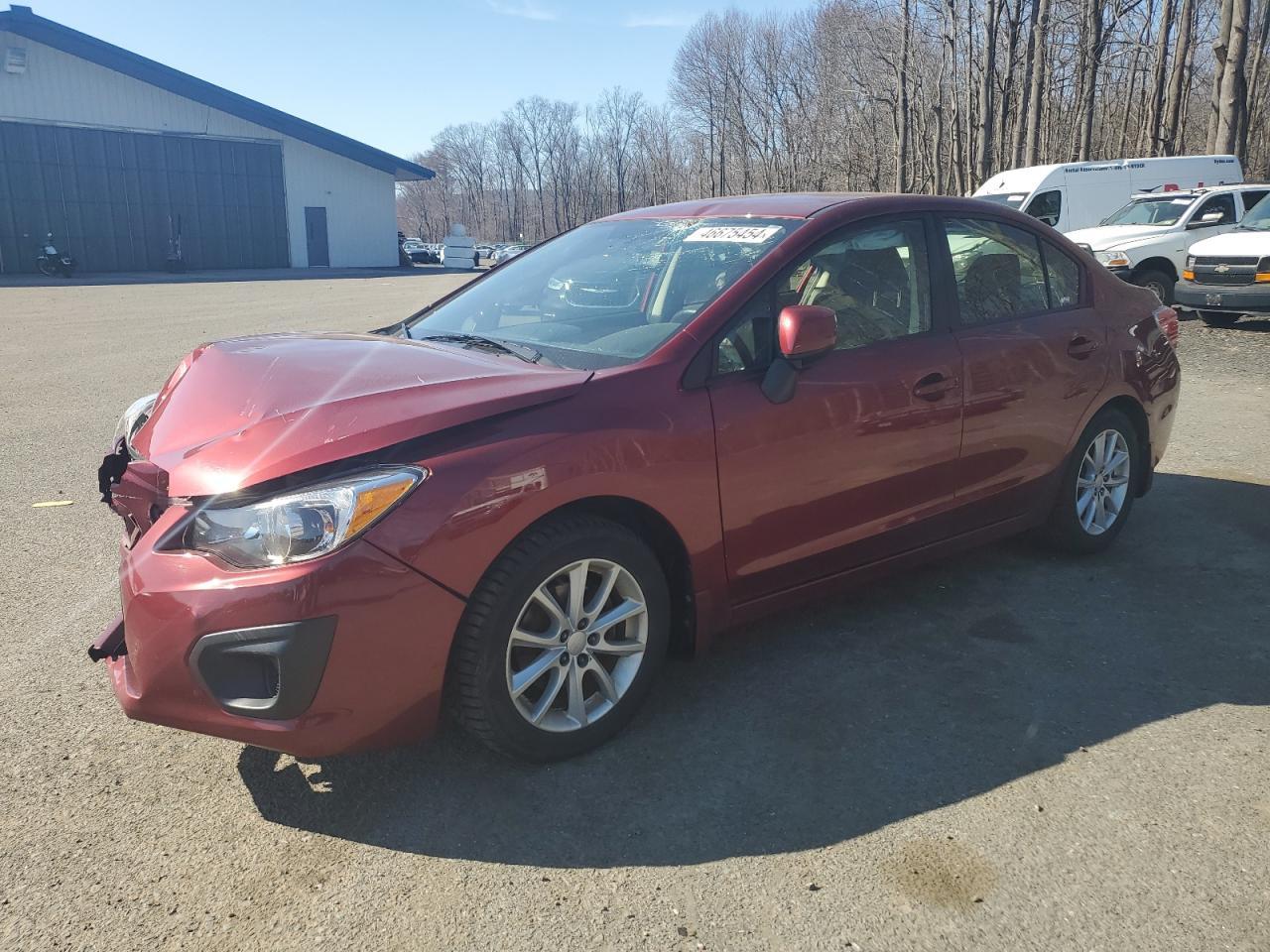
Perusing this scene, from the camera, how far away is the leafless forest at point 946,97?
31.7 meters

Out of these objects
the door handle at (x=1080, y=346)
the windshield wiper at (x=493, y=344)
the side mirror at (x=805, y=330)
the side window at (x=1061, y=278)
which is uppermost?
the side window at (x=1061, y=278)

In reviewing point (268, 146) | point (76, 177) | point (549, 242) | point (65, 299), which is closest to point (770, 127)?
point (268, 146)

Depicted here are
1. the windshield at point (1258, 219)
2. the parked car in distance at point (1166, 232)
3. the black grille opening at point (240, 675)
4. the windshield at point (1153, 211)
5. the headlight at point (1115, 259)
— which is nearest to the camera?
the black grille opening at point (240, 675)

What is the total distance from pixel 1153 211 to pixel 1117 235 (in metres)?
1.38

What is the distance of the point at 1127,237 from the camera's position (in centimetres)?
1513

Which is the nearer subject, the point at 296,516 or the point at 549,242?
the point at 296,516

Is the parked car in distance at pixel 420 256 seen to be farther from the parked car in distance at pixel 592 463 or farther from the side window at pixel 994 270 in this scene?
the parked car in distance at pixel 592 463

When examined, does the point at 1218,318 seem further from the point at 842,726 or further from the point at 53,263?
the point at 53,263

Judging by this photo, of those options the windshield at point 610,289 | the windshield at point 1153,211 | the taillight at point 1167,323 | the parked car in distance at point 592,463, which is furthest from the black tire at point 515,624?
the windshield at point 1153,211

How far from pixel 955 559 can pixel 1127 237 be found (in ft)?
41.7

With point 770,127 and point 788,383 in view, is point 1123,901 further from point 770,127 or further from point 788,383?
point 770,127

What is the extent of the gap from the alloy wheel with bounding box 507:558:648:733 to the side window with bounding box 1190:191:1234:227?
51.3 ft

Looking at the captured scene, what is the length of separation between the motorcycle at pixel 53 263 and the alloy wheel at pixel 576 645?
38219 millimetres

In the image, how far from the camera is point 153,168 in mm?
38656
